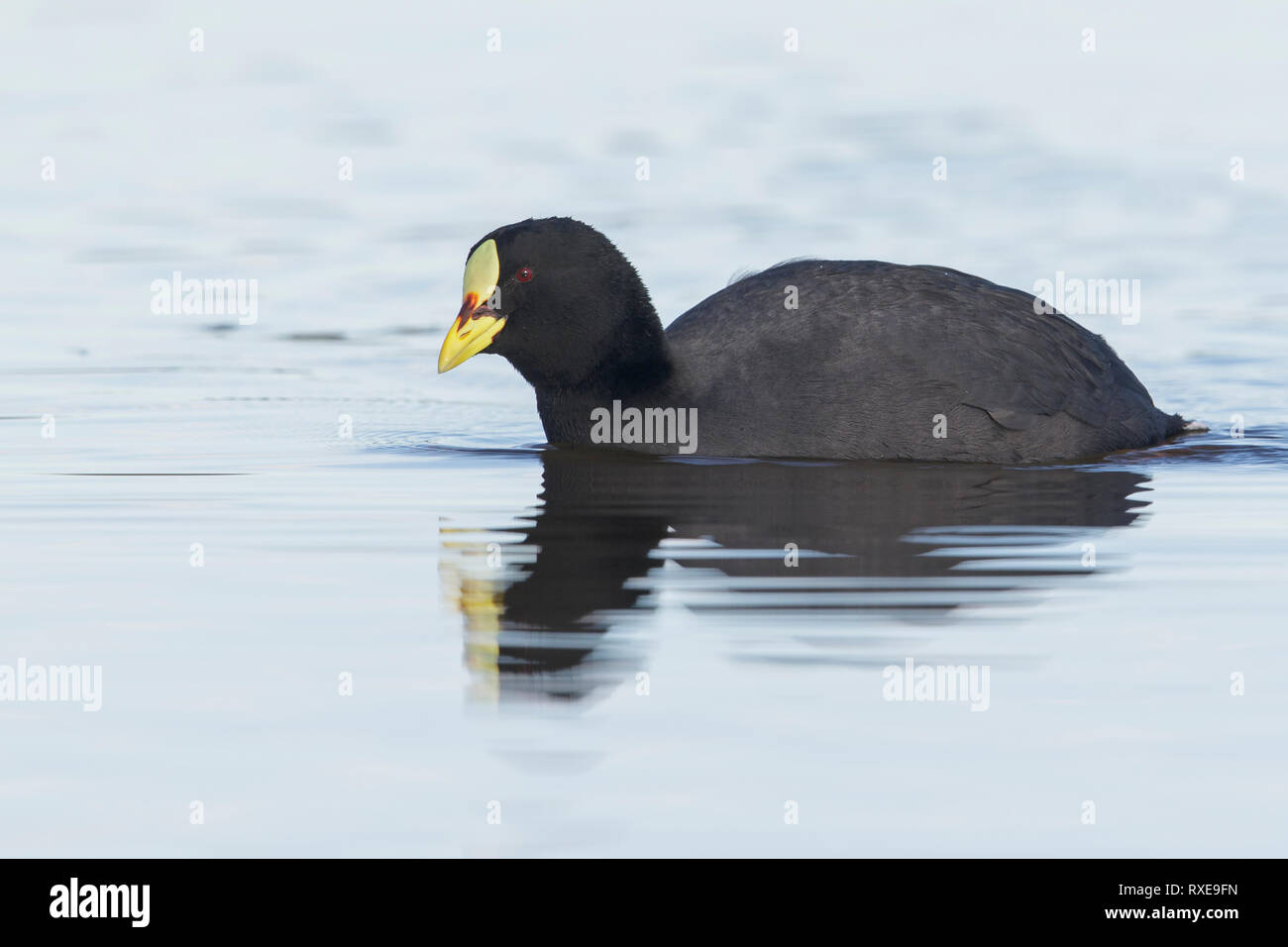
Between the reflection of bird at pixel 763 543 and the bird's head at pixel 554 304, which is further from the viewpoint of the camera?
the bird's head at pixel 554 304

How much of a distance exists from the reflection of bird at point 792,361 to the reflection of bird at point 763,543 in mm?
196

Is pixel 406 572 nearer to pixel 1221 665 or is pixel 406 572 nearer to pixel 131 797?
pixel 131 797

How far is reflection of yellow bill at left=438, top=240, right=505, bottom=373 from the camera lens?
37.3 feet

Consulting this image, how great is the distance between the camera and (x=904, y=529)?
913 centimetres

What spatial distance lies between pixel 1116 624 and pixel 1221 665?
1.86 ft

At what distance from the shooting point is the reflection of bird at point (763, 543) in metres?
7.48

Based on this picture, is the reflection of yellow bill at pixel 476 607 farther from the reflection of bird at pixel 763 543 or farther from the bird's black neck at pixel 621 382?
Answer: the bird's black neck at pixel 621 382

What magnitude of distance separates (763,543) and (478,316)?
312 cm

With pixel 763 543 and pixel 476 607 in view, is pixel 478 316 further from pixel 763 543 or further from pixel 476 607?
pixel 476 607

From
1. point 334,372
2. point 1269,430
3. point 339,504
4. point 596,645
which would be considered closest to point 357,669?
point 596,645
